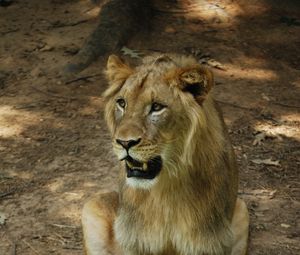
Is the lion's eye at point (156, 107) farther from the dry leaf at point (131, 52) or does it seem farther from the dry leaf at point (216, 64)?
the dry leaf at point (131, 52)

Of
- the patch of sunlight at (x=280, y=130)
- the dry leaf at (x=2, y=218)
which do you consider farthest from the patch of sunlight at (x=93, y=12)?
the dry leaf at (x=2, y=218)

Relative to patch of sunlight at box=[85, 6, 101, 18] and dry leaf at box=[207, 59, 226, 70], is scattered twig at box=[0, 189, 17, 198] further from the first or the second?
patch of sunlight at box=[85, 6, 101, 18]

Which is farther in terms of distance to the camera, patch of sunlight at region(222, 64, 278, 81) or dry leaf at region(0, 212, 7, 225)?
patch of sunlight at region(222, 64, 278, 81)

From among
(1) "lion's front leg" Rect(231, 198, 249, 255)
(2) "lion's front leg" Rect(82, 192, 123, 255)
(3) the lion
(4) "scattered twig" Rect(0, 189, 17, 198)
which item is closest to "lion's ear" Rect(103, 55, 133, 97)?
(3) the lion

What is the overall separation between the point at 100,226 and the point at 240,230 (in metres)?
1.14

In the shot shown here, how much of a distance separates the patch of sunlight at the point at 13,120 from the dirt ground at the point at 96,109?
12 millimetres

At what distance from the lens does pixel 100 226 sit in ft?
17.4

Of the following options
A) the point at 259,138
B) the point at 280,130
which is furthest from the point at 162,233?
the point at 280,130

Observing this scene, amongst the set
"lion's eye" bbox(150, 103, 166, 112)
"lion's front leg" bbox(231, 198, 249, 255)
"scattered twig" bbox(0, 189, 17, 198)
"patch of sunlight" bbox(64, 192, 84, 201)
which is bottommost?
"scattered twig" bbox(0, 189, 17, 198)

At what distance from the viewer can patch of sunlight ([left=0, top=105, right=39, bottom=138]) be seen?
7762mm

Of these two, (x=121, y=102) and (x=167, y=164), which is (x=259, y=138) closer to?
(x=167, y=164)

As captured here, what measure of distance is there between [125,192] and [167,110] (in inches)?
32.6

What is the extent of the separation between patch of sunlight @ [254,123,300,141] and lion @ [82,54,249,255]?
2.53m

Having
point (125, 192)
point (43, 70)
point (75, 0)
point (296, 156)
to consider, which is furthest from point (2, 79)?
point (125, 192)
